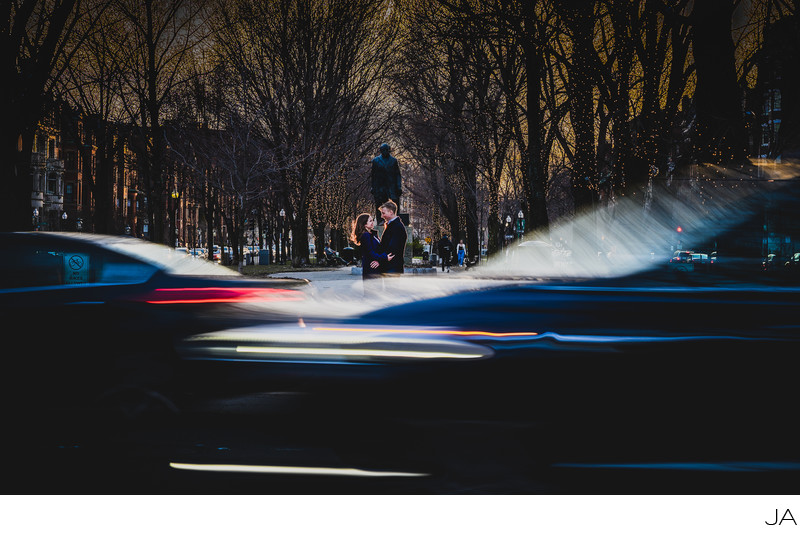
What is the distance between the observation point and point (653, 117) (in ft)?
59.4

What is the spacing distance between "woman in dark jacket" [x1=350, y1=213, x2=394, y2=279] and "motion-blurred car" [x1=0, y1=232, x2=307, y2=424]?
3251 mm

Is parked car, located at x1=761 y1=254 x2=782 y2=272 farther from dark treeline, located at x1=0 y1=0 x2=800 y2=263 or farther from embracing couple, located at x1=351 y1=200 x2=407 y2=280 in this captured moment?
dark treeline, located at x1=0 y1=0 x2=800 y2=263

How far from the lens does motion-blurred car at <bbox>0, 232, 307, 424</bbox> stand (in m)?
5.68

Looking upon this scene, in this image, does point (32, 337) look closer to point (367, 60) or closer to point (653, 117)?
A: point (653, 117)

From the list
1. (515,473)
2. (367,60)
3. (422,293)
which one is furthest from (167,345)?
(367,60)

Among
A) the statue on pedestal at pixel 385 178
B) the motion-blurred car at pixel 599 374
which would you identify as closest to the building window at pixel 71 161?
the statue on pedestal at pixel 385 178

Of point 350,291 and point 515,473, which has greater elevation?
point 350,291

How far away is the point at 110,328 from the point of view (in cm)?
574

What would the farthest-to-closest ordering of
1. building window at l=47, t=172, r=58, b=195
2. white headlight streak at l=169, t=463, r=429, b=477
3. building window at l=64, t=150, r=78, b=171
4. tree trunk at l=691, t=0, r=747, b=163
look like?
building window at l=64, t=150, r=78, b=171 → building window at l=47, t=172, r=58, b=195 → tree trunk at l=691, t=0, r=747, b=163 → white headlight streak at l=169, t=463, r=429, b=477

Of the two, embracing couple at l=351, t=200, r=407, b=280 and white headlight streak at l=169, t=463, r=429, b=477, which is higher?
embracing couple at l=351, t=200, r=407, b=280

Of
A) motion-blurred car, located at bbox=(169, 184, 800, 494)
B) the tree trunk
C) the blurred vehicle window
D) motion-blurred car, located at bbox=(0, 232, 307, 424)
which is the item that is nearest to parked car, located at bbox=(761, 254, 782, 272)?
motion-blurred car, located at bbox=(169, 184, 800, 494)

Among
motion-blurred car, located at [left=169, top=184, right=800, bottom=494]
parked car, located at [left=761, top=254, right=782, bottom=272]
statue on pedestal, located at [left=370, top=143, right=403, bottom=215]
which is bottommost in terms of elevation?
motion-blurred car, located at [left=169, top=184, right=800, bottom=494]

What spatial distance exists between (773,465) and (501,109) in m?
32.2

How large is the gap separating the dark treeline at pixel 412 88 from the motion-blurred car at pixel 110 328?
872 cm
